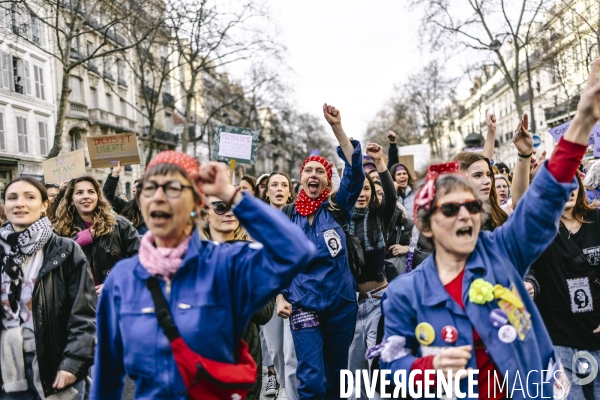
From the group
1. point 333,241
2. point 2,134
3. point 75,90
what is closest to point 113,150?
point 333,241

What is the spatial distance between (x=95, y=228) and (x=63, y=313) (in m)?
1.43

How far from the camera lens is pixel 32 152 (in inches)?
1143

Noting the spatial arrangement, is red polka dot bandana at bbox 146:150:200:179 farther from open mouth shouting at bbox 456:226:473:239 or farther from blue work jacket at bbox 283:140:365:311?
blue work jacket at bbox 283:140:365:311

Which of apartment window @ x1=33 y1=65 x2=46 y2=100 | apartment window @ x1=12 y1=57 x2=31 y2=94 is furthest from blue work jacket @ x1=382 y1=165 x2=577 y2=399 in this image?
apartment window @ x1=33 y1=65 x2=46 y2=100

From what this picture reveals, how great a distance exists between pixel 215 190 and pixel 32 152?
2995 cm

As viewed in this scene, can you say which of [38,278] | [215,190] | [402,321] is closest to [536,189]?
[402,321]

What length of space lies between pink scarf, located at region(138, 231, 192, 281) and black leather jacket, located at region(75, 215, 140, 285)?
278cm

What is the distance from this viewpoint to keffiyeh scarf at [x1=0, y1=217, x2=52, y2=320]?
3.57 metres

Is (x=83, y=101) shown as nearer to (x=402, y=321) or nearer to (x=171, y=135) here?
(x=171, y=135)

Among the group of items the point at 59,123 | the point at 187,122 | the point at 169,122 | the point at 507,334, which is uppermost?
the point at 169,122

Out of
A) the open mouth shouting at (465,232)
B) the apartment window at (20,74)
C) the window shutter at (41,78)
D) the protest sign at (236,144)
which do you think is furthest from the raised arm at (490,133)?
the window shutter at (41,78)

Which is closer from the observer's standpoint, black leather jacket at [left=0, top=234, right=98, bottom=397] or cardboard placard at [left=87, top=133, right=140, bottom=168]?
black leather jacket at [left=0, top=234, right=98, bottom=397]

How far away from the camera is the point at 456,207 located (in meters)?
2.53

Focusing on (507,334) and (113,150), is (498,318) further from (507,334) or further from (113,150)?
(113,150)
